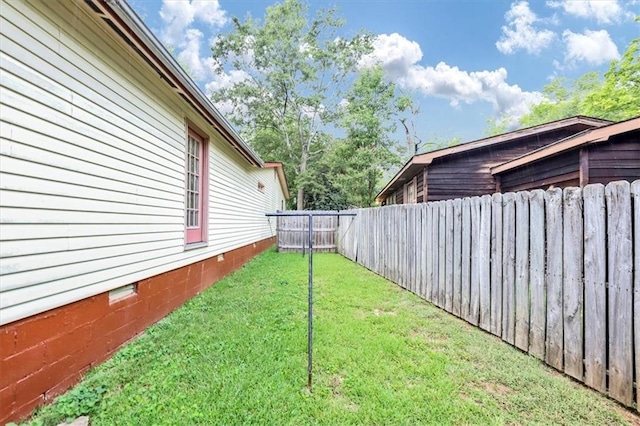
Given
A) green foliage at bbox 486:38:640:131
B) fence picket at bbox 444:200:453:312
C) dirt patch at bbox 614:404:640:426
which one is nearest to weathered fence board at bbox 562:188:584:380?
dirt patch at bbox 614:404:640:426

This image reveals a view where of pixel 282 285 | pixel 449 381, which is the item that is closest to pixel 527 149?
pixel 282 285

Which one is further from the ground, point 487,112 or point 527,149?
point 487,112

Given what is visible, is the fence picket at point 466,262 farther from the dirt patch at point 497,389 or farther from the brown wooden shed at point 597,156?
the brown wooden shed at point 597,156

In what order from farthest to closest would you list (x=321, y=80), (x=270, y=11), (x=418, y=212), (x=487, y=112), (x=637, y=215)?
(x=487, y=112) → (x=321, y=80) → (x=270, y=11) → (x=418, y=212) → (x=637, y=215)

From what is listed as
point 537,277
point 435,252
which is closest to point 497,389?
point 537,277

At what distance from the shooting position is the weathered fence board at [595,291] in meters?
2.29

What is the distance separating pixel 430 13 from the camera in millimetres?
18109

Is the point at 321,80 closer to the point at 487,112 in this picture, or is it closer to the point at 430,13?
the point at 430,13

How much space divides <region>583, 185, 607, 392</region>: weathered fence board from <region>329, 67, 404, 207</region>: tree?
1792cm

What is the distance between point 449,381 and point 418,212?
3498 millimetres

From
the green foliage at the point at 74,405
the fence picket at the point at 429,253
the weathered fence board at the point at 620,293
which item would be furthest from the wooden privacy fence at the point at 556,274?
the green foliage at the point at 74,405

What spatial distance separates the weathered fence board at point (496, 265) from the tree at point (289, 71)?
20.0m

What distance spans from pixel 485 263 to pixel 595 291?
1.36m

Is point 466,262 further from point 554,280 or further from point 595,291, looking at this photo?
point 595,291
